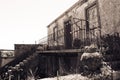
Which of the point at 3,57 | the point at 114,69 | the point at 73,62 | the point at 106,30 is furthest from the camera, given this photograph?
the point at 3,57

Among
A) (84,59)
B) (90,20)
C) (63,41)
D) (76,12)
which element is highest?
(76,12)

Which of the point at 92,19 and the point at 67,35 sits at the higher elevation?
the point at 92,19

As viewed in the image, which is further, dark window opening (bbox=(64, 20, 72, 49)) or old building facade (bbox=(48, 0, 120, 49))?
dark window opening (bbox=(64, 20, 72, 49))

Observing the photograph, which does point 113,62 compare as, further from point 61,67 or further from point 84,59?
point 61,67

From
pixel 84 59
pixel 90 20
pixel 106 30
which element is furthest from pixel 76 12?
pixel 84 59

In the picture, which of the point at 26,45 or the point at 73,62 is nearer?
the point at 73,62

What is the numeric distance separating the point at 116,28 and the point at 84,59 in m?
3.04

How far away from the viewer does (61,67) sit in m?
14.2

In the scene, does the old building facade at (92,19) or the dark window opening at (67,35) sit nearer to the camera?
the old building facade at (92,19)

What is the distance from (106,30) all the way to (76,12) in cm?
515

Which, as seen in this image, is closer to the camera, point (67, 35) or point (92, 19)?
point (92, 19)

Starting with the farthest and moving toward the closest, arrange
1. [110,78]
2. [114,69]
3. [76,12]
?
[76,12] < [114,69] < [110,78]

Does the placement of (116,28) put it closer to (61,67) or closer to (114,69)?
(114,69)

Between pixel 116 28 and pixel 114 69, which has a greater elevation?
pixel 116 28
